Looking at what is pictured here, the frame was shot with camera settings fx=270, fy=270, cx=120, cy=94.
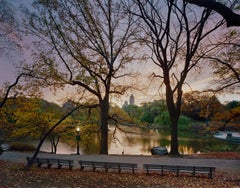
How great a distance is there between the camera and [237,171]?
15383 millimetres

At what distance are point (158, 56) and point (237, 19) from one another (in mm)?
17953

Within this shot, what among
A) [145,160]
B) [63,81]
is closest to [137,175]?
[145,160]

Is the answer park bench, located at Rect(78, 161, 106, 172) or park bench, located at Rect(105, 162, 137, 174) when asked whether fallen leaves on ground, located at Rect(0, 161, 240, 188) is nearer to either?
park bench, located at Rect(105, 162, 137, 174)

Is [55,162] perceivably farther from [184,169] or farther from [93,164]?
[184,169]

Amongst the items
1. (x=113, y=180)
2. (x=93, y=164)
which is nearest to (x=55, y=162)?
(x=93, y=164)

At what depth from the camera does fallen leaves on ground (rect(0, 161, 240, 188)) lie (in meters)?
11.7

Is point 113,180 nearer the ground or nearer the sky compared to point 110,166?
nearer the ground

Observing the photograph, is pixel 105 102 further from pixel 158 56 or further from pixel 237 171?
pixel 237 171

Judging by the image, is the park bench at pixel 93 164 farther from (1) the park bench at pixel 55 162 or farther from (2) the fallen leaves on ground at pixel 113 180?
(2) the fallen leaves on ground at pixel 113 180

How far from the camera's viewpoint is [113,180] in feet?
42.9

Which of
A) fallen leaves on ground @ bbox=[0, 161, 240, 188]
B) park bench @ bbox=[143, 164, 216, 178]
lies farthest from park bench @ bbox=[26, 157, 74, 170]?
park bench @ bbox=[143, 164, 216, 178]

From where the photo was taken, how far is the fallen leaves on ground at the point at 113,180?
11.7m

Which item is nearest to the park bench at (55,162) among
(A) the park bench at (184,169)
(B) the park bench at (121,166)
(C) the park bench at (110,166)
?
(C) the park bench at (110,166)

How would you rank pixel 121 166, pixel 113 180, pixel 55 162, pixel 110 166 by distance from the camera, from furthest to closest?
1. pixel 55 162
2. pixel 110 166
3. pixel 121 166
4. pixel 113 180
